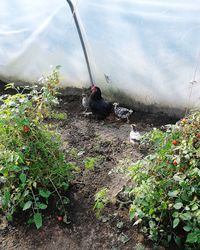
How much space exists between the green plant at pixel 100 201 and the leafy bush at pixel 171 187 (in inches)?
11.3

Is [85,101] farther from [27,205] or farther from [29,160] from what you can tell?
[27,205]

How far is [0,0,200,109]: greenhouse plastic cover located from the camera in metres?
3.81

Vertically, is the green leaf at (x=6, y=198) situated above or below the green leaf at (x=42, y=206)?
above

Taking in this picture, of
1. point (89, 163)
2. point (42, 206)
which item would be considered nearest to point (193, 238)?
point (42, 206)

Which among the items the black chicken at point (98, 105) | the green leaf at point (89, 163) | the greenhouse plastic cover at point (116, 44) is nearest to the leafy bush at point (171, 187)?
the green leaf at point (89, 163)

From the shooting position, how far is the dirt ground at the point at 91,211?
285cm

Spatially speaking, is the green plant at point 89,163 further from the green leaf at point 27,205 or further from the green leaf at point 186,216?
the green leaf at point 186,216

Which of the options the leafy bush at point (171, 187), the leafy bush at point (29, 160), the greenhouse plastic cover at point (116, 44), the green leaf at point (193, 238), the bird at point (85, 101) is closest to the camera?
the green leaf at point (193, 238)

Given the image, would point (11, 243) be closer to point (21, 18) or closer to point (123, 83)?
point (123, 83)

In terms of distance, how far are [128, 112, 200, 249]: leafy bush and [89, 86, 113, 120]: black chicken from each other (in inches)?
57.4

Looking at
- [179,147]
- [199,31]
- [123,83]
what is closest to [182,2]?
[199,31]

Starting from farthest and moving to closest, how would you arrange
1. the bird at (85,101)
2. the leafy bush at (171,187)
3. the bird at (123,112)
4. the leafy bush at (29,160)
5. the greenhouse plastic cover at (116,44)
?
the bird at (85,101) → the bird at (123,112) → the greenhouse plastic cover at (116,44) → the leafy bush at (29,160) → the leafy bush at (171,187)

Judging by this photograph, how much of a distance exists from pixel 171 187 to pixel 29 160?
1075 millimetres

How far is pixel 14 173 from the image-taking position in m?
3.03
